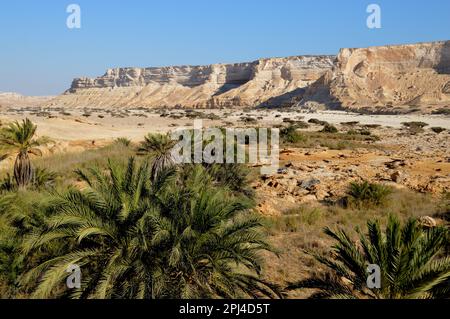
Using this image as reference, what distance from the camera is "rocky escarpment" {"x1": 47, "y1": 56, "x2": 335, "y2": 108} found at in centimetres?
9538

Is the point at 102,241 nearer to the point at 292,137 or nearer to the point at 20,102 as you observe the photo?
the point at 292,137

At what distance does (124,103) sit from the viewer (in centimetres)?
11069

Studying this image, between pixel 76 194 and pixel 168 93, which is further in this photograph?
pixel 168 93

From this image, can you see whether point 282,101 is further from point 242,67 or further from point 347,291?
point 347,291

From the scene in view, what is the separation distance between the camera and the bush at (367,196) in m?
9.27

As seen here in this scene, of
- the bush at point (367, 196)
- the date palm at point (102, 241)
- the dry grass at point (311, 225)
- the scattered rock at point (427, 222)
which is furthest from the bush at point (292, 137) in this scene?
the date palm at point (102, 241)

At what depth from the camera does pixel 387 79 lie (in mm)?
76812

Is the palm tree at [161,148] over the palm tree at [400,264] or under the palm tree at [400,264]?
over

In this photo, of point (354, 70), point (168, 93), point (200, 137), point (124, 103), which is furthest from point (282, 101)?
point (200, 137)

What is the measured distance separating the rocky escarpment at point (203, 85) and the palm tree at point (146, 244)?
8448 centimetres

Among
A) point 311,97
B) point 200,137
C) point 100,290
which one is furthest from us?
point 311,97

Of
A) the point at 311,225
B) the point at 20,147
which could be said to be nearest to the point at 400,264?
the point at 311,225

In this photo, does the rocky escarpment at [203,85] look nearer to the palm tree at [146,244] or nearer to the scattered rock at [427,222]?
the scattered rock at [427,222]

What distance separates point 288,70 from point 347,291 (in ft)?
328
